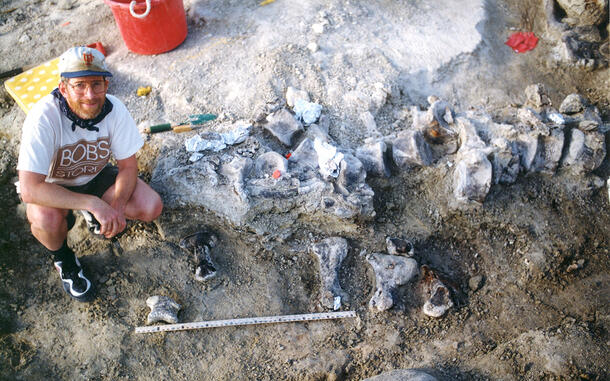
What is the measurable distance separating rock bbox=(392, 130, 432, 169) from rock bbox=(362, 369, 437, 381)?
1586 millimetres

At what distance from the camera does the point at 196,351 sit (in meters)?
2.89

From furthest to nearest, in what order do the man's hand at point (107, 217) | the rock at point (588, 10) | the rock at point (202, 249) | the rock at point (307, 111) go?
the rock at point (588, 10), the rock at point (307, 111), the rock at point (202, 249), the man's hand at point (107, 217)

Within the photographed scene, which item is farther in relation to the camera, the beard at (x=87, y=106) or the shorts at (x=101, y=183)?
the shorts at (x=101, y=183)

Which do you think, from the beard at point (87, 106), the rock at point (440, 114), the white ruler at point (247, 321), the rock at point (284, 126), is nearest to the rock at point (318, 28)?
the rock at point (284, 126)

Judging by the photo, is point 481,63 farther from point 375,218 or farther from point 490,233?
point 375,218

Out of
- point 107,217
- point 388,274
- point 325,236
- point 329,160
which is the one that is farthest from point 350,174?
point 107,217

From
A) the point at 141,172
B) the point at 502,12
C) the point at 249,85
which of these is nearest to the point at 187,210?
the point at 141,172

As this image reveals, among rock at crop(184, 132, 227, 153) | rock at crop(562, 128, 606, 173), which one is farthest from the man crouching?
rock at crop(562, 128, 606, 173)

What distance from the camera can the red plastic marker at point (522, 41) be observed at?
4621 mm

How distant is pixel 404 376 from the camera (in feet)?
8.26

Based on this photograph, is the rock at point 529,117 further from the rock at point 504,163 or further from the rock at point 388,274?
the rock at point 388,274

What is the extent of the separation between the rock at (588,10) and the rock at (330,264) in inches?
151

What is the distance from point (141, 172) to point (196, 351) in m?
1.47

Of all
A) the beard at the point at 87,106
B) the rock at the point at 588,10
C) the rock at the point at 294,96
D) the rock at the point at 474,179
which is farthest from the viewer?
the rock at the point at 588,10
